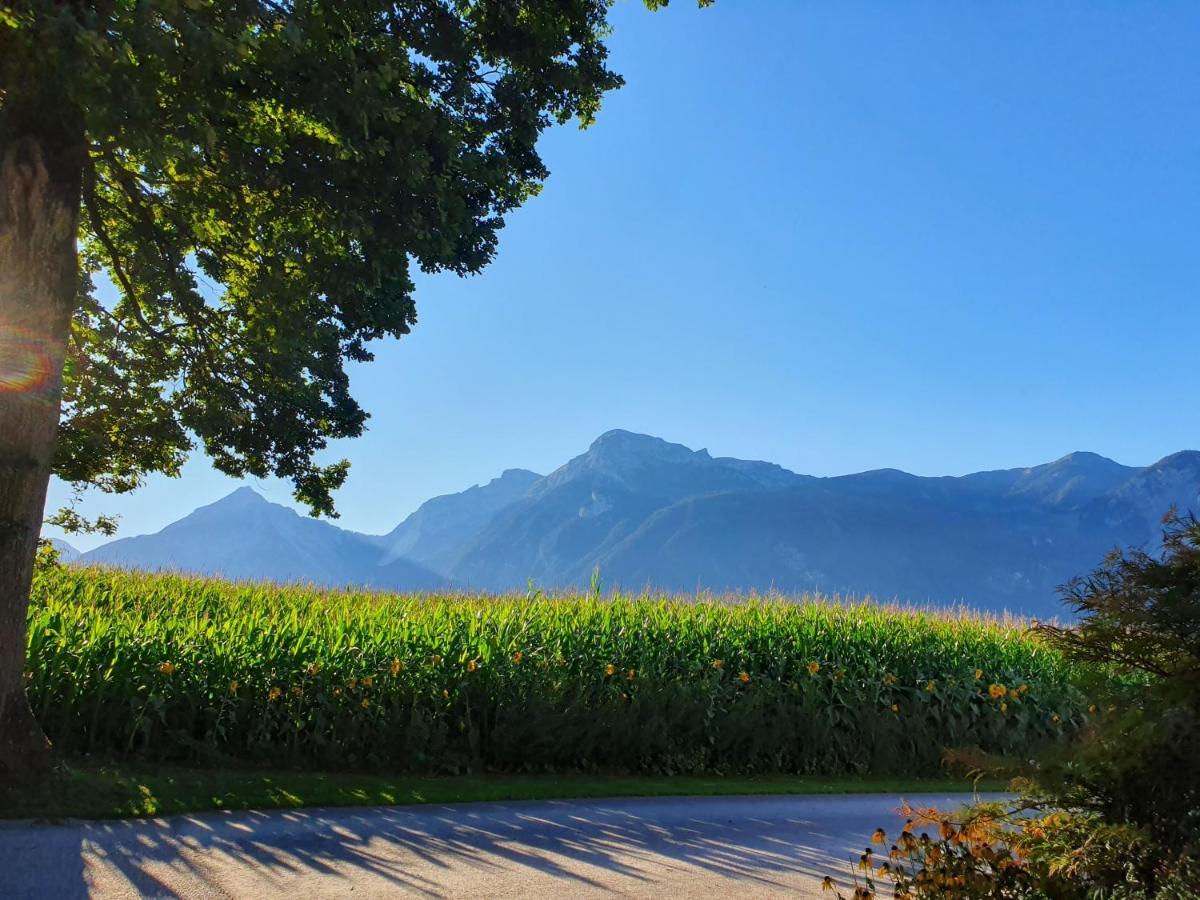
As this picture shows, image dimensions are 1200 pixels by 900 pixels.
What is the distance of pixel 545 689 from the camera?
1137 cm

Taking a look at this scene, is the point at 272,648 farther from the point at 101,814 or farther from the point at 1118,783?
the point at 1118,783

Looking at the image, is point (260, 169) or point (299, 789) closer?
point (299, 789)

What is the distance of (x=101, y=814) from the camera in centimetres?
785

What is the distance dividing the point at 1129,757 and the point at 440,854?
503 centimetres

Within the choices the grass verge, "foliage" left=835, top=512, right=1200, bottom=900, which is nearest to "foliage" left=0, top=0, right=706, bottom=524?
the grass verge

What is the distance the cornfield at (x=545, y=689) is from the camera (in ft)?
33.7

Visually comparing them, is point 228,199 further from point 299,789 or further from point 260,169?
point 299,789

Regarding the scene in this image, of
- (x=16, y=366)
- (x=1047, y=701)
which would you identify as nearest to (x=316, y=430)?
(x=16, y=366)

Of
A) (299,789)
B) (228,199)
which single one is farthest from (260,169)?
(299,789)

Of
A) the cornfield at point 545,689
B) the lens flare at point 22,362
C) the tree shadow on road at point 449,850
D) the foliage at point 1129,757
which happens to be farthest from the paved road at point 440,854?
the lens flare at point 22,362

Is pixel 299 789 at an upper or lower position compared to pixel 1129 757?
lower

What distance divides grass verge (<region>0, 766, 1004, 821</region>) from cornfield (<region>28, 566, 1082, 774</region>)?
0.45 meters

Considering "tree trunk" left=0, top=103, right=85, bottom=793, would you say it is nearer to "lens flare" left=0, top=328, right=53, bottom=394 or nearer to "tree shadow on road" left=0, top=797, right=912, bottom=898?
"lens flare" left=0, top=328, right=53, bottom=394

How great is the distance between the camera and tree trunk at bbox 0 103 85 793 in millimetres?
8227
